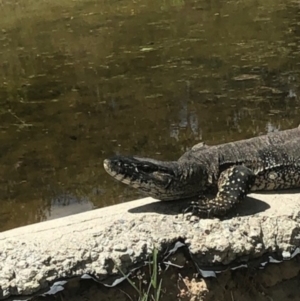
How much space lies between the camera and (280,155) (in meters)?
4.57

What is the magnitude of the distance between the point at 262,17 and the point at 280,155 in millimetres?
9873

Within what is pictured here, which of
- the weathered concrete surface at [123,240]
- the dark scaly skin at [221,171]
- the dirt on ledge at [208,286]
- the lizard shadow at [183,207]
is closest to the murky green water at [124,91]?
the dark scaly skin at [221,171]

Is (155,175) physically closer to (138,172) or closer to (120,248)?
(138,172)

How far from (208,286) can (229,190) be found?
1.99ft

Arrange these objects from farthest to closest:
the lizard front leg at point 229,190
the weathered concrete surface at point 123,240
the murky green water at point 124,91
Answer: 1. the murky green water at point 124,91
2. the lizard front leg at point 229,190
3. the weathered concrete surface at point 123,240

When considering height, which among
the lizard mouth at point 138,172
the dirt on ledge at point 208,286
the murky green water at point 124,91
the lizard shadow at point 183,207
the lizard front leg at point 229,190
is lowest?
the murky green water at point 124,91

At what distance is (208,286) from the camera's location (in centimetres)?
385

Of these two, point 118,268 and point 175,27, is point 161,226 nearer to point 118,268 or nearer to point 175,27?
point 118,268

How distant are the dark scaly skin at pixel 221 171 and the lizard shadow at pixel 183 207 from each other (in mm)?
43

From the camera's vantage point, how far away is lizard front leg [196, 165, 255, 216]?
3994 millimetres

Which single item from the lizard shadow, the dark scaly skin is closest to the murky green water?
the dark scaly skin

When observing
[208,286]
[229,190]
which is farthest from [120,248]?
[229,190]

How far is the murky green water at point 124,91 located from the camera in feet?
23.1

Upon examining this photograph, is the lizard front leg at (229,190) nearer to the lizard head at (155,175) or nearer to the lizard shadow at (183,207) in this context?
the lizard shadow at (183,207)
